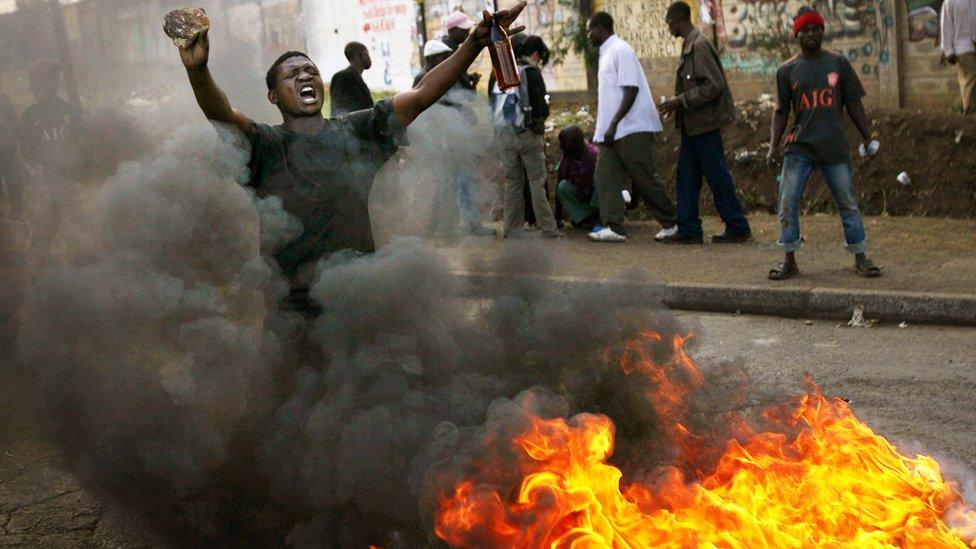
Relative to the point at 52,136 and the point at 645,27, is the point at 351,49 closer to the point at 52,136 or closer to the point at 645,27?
the point at 52,136

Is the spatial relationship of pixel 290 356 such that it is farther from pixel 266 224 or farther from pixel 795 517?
pixel 795 517

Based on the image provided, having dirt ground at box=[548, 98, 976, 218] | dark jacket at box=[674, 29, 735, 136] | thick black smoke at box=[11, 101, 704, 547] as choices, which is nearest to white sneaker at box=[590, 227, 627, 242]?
dark jacket at box=[674, 29, 735, 136]

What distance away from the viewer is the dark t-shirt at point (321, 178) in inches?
157

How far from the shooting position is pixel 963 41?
33.9 feet

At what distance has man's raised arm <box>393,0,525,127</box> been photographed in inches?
159

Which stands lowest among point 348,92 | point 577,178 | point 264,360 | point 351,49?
point 577,178

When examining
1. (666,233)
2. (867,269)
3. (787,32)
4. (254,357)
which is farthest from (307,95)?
(787,32)

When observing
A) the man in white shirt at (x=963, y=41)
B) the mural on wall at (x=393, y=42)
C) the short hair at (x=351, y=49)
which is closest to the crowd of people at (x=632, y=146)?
the short hair at (x=351, y=49)

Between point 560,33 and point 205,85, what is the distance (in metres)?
11.9

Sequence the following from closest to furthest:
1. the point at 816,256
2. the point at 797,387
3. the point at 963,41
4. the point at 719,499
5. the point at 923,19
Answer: the point at 719,499
the point at 797,387
the point at 816,256
the point at 963,41
the point at 923,19

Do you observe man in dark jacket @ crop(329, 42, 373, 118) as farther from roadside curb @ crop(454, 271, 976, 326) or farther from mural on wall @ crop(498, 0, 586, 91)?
mural on wall @ crop(498, 0, 586, 91)

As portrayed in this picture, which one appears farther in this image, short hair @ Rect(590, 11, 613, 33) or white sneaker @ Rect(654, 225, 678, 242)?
white sneaker @ Rect(654, 225, 678, 242)

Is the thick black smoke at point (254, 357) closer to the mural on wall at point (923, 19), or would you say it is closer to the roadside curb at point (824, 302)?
the roadside curb at point (824, 302)

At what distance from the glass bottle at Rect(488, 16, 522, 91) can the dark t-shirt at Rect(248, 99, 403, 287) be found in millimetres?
425
